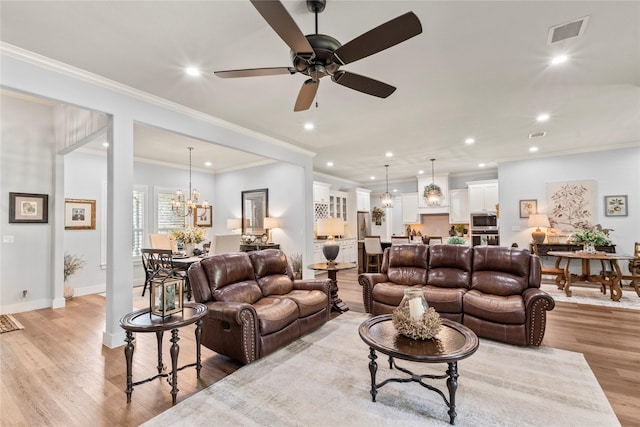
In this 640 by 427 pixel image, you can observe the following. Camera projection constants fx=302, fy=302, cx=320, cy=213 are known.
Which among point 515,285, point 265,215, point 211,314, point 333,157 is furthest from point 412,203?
point 211,314

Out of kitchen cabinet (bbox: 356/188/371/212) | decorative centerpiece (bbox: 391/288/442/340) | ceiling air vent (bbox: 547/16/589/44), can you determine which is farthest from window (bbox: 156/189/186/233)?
ceiling air vent (bbox: 547/16/589/44)

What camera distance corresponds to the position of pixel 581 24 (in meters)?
2.46

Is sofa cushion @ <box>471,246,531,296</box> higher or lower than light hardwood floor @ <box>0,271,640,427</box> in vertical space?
higher

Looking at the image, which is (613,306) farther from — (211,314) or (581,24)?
(211,314)

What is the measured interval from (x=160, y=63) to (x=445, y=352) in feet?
11.7

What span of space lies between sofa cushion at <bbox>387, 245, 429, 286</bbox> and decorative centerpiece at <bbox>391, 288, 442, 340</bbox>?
2043mm

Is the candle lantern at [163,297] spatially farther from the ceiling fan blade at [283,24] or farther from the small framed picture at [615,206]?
the small framed picture at [615,206]

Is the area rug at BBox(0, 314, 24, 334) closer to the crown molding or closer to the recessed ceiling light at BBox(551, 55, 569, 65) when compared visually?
the crown molding

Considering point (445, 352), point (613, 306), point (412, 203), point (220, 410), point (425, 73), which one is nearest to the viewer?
point (445, 352)

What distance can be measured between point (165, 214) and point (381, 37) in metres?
6.96

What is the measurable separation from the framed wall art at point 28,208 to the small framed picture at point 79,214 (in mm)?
810

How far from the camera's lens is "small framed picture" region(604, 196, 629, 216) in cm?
618

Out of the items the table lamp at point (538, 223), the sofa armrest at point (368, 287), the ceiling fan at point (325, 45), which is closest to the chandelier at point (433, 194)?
the table lamp at point (538, 223)

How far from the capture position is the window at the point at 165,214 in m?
7.25
